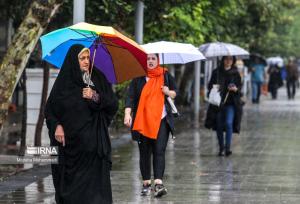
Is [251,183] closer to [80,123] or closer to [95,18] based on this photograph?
[80,123]

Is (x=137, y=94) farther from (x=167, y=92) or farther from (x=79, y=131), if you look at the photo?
(x=79, y=131)

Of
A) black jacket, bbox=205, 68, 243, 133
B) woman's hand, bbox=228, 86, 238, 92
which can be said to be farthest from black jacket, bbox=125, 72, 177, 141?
black jacket, bbox=205, 68, 243, 133

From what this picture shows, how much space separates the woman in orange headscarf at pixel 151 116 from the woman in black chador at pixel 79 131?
2.35 meters

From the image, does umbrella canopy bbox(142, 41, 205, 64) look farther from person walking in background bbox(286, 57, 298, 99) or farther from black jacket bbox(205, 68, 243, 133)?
person walking in background bbox(286, 57, 298, 99)

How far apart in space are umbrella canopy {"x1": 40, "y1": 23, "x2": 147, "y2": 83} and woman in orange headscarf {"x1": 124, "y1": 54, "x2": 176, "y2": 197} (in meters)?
1.09

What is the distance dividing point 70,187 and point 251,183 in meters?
4.18

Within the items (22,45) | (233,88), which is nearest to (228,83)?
(233,88)

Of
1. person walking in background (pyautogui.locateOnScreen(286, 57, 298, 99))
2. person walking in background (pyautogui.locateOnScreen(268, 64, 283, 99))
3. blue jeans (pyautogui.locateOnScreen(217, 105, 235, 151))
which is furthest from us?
person walking in background (pyautogui.locateOnScreen(286, 57, 298, 99))

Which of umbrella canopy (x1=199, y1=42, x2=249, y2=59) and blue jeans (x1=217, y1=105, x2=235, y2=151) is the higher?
umbrella canopy (x1=199, y1=42, x2=249, y2=59)

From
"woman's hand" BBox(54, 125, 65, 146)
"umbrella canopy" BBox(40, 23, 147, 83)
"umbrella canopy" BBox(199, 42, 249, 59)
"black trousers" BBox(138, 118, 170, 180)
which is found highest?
"umbrella canopy" BBox(199, 42, 249, 59)

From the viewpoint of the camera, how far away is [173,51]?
1034 centimetres

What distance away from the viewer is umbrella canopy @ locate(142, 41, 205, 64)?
10.2 meters

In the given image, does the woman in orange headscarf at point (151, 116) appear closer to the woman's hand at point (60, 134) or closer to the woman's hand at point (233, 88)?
the woman's hand at point (60, 134)

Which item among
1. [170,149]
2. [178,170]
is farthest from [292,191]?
[170,149]
